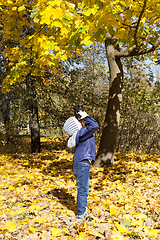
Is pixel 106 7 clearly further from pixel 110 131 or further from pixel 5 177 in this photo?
pixel 5 177

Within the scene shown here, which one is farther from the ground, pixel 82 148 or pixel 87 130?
pixel 87 130

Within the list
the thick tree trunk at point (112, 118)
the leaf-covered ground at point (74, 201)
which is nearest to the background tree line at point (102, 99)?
the leaf-covered ground at point (74, 201)

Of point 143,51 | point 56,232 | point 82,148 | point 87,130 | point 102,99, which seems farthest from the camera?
point 102,99

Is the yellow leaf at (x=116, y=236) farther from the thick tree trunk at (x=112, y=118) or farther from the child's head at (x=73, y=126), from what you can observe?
the thick tree trunk at (x=112, y=118)

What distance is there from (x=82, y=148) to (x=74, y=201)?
1557 millimetres

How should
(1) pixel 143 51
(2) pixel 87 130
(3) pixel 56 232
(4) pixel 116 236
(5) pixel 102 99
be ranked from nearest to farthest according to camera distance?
(4) pixel 116 236 < (3) pixel 56 232 < (2) pixel 87 130 < (1) pixel 143 51 < (5) pixel 102 99

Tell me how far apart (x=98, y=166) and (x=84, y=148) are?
316 cm

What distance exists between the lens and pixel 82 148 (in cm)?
298

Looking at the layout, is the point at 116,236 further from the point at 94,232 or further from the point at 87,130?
the point at 87,130

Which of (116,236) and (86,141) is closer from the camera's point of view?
(116,236)

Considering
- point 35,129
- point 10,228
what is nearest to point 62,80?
point 35,129

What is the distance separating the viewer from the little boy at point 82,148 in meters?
2.94

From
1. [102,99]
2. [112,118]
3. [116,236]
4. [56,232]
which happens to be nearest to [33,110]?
[102,99]

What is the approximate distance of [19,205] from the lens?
12.3 ft
